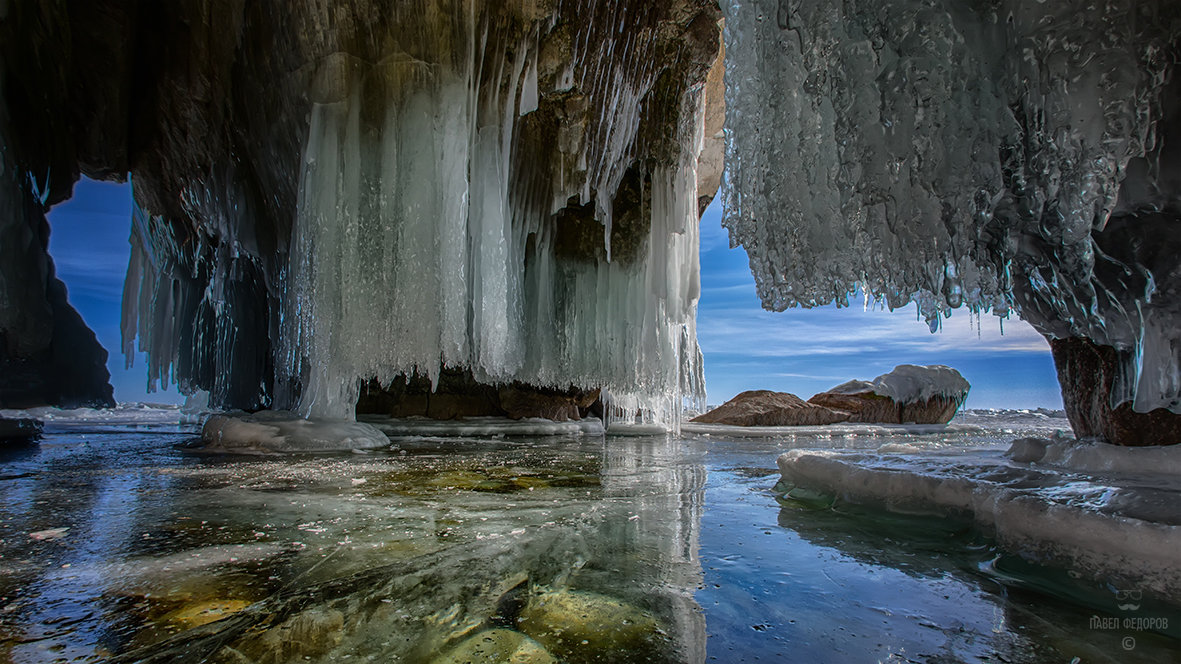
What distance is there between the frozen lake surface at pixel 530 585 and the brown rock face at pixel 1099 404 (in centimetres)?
116

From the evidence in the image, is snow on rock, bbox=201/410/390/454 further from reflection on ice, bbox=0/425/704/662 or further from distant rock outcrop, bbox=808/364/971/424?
distant rock outcrop, bbox=808/364/971/424

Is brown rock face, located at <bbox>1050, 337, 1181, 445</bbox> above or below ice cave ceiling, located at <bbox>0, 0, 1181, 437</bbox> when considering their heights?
below

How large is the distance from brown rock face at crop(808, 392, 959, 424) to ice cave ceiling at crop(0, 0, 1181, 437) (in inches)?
368

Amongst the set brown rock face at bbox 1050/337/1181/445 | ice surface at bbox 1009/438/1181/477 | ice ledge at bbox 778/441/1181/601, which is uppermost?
brown rock face at bbox 1050/337/1181/445

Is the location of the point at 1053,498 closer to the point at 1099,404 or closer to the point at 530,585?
the point at 1099,404

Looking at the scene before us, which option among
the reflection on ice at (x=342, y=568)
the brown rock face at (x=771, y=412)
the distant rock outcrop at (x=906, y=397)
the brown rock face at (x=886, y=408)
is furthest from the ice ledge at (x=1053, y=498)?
the distant rock outcrop at (x=906, y=397)

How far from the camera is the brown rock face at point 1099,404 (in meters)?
2.29

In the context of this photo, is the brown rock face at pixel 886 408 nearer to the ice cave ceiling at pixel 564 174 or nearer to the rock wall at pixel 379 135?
the ice cave ceiling at pixel 564 174

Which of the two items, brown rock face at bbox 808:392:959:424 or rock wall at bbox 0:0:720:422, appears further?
brown rock face at bbox 808:392:959:424

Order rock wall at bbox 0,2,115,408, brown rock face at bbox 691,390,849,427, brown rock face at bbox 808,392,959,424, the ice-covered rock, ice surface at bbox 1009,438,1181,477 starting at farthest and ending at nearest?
brown rock face at bbox 808,392,959,424 < brown rock face at bbox 691,390,849,427 < the ice-covered rock < rock wall at bbox 0,2,115,408 < ice surface at bbox 1009,438,1181,477

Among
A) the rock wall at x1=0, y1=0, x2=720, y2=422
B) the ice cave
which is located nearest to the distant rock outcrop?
the ice cave

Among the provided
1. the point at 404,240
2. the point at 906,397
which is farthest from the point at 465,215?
the point at 906,397

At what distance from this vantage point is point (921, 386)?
656 inches

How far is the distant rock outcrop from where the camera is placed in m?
16.5
